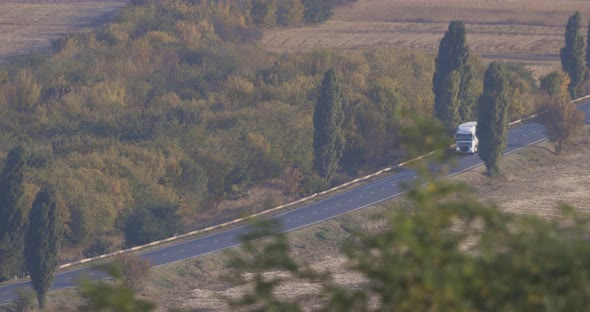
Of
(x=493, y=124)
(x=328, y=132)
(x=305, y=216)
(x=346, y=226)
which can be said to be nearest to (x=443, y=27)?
Result: (x=493, y=124)

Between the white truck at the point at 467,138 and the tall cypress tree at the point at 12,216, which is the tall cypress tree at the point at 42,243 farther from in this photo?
the white truck at the point at 467,138

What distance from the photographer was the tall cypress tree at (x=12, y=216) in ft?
177

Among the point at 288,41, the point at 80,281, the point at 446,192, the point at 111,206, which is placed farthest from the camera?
the point at 288,41

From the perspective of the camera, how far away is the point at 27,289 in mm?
49625

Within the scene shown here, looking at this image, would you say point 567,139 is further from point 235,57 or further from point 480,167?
point 235,57

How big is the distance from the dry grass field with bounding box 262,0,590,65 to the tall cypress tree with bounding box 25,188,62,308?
224 feet

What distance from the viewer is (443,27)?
123812 millimetres

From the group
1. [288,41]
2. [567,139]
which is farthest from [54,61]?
[567,139]

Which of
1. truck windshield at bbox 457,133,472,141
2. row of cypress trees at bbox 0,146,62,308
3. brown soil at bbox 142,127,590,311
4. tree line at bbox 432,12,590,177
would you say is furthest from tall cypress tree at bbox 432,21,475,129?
row of cypress trees at bbox 0,146,62,308

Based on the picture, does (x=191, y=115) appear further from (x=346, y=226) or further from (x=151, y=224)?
(x=346, y=226)

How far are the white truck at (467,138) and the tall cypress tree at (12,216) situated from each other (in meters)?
32.1

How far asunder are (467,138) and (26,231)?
118 ft

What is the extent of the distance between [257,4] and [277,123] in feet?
174

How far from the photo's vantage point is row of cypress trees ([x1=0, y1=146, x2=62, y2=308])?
48.1 metres
